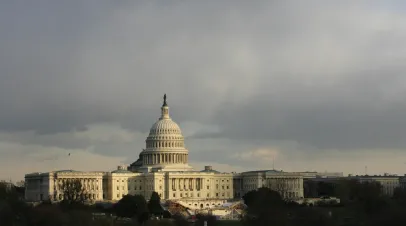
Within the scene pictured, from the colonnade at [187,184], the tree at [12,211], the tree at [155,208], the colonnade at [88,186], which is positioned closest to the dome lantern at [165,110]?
the colonnade at [187,184]

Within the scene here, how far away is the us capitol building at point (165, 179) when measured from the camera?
164m

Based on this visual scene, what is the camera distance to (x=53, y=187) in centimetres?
16200

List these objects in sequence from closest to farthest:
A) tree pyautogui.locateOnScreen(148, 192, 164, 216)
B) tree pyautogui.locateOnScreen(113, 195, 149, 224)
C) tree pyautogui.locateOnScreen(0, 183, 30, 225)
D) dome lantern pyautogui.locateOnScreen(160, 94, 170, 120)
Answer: tree pyautogui.locateOnScreen(0, 183, 30, 225) → tree pyautogui.locateOnScreen(113, 195, 149, 224) → tree pyautogui.locateOnScreen(148, 192, 164, 216) → dome lantern pyautogui.locateOnScreen(160, 94, 170, 120)

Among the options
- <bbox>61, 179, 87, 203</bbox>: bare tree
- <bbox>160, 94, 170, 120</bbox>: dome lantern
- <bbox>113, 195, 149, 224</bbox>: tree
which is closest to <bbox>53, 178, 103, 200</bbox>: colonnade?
<bbox>61, 179, 87, 203</bbox>: bare tree

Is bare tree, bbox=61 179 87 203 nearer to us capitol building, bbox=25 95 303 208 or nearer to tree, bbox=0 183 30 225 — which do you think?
us capitol building, bbox=25 95 303 208

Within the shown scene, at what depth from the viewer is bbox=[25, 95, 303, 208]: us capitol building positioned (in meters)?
164

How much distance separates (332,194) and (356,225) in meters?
85.9

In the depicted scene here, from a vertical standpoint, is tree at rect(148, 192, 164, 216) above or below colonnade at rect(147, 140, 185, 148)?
below

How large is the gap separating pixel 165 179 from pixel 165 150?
7472 mm

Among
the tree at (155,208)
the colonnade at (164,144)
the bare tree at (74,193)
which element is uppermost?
the colonnade at (164,144)

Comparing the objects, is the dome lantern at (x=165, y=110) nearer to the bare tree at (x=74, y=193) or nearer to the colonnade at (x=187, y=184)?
the colonnade at (x=187, y=184)

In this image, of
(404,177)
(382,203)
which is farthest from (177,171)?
(382,203)

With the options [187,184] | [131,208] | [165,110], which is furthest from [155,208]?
[165,110]

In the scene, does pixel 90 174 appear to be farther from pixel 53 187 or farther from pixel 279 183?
pixel 279 183
